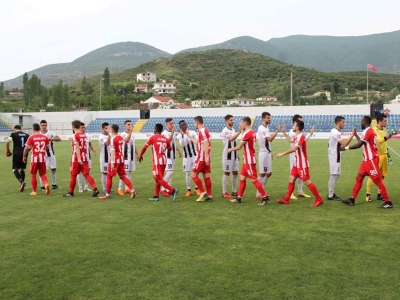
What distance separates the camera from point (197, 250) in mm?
6555

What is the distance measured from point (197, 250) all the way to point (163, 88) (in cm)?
13045

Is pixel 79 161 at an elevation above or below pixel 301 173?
above

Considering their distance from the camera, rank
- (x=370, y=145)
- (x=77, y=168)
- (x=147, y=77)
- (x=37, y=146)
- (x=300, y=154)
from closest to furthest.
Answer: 1. (x=370, y=145)
2. (x=300, y=154)
3. (x=77, y=168)
4. (x=37, y=146)
5. (x=147, y=77)

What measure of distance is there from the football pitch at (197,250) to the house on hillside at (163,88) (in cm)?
12247

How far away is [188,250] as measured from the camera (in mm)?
6566

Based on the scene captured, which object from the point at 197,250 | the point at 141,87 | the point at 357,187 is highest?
the point at 141,87

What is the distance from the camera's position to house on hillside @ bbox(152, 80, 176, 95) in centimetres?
13282

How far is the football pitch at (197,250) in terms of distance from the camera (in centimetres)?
512

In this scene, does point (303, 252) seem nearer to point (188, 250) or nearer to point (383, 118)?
point (188, 250)

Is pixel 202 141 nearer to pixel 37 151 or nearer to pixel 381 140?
pixel 381 140

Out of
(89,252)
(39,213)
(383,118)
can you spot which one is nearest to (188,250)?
(89,252)

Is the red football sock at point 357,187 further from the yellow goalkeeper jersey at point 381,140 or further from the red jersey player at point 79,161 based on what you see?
the red jersey player at point 79,161

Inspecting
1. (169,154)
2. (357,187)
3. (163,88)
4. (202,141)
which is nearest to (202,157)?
(202,141)

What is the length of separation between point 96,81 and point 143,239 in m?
167
